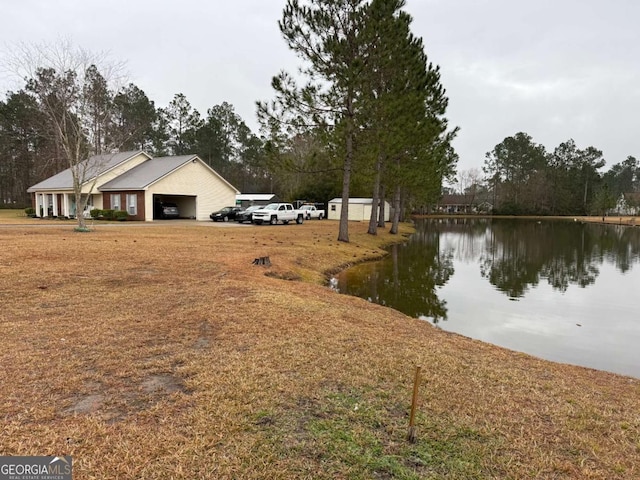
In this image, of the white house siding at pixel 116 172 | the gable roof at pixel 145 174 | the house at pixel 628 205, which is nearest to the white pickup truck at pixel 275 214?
the gable roof at pixel 145 174

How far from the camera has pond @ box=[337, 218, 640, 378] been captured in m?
7.95

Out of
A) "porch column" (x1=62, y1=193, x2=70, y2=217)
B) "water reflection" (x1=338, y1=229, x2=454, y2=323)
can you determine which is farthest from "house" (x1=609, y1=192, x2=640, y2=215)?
"porch column" (x1=62, y1=193, x2=70, y2=217)

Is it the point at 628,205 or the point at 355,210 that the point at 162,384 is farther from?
the point at 628,205

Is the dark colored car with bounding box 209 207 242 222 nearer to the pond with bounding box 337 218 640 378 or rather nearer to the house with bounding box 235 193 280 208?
the house with bounding box 235 193 280 208

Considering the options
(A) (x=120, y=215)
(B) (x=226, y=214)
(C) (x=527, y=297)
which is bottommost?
(C) (x=527, y=297)

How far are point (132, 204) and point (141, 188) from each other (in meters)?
1.98

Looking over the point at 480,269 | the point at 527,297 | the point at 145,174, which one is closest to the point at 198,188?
the point at 145,174

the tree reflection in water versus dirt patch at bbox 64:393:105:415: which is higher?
dirt patch at bbox 64:393:105:415

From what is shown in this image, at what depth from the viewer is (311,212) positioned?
45.4 metres

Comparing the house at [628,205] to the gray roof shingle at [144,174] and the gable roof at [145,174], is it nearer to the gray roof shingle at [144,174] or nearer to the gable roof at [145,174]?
the gable roof at [145,174]

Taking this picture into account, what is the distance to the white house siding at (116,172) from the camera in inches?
1294

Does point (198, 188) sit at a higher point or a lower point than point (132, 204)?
higher

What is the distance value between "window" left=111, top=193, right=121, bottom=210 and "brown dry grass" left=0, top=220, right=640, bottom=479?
2698 cm

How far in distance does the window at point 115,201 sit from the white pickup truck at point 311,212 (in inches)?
718
